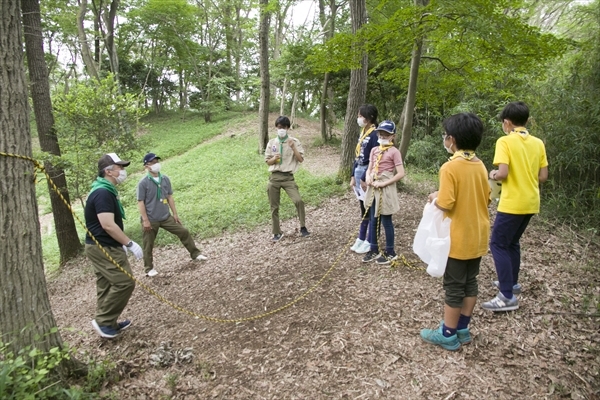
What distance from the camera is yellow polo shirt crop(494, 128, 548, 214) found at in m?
3.22

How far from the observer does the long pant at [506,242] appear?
331cm

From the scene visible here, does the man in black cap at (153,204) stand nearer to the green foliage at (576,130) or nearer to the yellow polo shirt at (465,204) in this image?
the yellow polo shirt at (465,204)

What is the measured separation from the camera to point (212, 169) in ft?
47.1

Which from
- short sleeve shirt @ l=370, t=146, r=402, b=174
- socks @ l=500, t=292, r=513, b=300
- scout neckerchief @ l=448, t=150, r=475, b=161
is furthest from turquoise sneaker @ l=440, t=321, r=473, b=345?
short sleeve shirt @ l=370, t=146, r=402, b=174

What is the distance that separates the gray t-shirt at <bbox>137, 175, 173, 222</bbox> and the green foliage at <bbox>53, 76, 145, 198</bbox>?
3.15 metres

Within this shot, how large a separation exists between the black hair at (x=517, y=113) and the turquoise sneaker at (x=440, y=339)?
6.60 feet

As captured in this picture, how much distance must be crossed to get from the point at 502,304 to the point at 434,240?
4.30 feet

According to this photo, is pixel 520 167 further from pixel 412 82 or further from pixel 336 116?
pixel 336 116

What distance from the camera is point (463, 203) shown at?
105 inches

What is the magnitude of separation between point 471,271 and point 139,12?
27.1 metres

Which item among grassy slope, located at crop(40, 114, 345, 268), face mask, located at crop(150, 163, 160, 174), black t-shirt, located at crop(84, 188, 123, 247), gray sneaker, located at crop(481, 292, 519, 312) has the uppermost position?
face mask, located at crop(150, 163, 160, 174)

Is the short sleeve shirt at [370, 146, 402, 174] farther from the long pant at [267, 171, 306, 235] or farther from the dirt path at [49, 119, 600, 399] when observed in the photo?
the long pant at [267, 171, 306, 235]

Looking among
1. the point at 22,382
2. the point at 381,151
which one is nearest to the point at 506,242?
the point at 381,151

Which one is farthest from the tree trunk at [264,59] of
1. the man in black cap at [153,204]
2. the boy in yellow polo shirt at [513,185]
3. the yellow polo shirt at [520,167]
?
the yellow polo shirt at [520,167]
